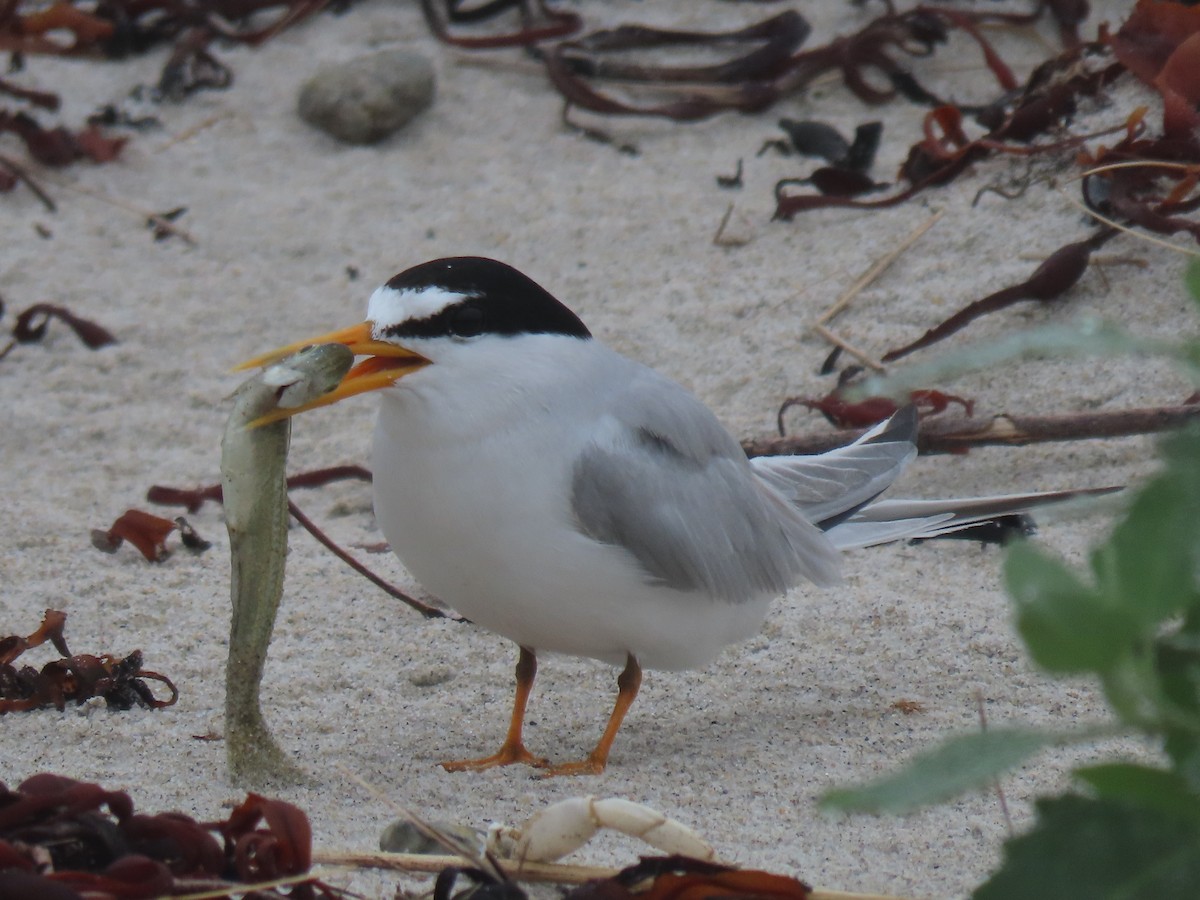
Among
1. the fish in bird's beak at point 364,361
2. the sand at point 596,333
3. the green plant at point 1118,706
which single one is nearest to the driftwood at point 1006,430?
the sand at point 596,333

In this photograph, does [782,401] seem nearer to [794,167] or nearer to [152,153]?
[794,167]

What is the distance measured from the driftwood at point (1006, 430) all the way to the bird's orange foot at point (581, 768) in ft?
4.16

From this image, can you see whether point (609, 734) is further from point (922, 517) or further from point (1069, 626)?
point (1069, 626)

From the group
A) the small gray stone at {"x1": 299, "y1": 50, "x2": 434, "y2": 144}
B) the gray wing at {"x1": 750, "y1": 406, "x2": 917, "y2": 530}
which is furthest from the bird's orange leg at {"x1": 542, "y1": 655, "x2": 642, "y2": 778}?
the small gray stone at {"x1": 299, "y1": 50, "x2": 434, "y2": 144}

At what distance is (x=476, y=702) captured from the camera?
3.23 meters

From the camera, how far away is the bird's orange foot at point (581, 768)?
2824mm

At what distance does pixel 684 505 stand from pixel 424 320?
0.64m

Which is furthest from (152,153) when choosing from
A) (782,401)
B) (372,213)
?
(782,401)

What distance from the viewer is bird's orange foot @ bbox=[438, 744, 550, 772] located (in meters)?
2.83

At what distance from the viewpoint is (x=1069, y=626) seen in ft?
3.82

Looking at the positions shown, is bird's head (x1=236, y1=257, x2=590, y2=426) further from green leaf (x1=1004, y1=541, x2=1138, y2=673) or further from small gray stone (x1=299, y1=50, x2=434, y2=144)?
small gray stone (x1=299, y1=50, x2=434, y2=144)

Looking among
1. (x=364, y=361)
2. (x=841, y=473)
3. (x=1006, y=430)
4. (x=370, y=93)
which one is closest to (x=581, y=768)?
(x=364, y=361)

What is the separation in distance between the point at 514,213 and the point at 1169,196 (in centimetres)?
226

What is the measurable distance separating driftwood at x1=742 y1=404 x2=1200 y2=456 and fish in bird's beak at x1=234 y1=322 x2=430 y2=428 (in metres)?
1.38
